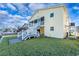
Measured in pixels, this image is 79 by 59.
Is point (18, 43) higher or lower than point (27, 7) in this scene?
lower

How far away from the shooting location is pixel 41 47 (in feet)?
8.03

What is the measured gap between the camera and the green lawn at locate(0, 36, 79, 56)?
7.97 ft

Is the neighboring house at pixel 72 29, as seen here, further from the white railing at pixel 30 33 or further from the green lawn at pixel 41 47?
the white railing at pixel 30 33

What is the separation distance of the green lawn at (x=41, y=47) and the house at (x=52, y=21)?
97mm

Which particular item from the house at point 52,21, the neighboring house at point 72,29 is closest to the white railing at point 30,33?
the house at point 52,21

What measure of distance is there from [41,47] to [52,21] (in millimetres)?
387

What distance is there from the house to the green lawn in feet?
0.32

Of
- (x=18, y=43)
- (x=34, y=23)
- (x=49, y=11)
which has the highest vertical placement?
(x=49, y=11)

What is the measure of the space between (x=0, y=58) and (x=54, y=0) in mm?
1084

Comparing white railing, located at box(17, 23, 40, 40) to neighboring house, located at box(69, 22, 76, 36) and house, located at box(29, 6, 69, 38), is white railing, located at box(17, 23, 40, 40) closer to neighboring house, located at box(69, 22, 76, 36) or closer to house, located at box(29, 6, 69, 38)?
house, located at box(29, 6, 69, 38)

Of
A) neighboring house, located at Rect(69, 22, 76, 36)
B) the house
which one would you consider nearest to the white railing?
the house

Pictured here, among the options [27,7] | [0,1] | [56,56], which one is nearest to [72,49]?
[56,56]

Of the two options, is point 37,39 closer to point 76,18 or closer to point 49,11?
point 49,11

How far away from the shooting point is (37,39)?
2.47 meters
